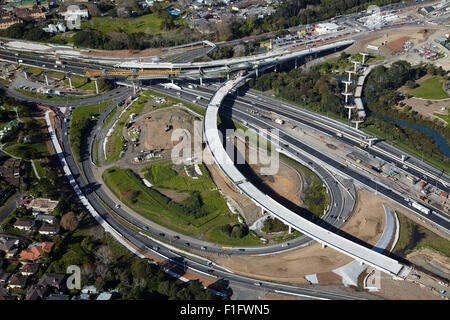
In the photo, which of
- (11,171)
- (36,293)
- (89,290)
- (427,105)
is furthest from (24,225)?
(427,105)

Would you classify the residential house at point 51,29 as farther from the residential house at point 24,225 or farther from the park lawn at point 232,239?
the park lawn at point 232,239

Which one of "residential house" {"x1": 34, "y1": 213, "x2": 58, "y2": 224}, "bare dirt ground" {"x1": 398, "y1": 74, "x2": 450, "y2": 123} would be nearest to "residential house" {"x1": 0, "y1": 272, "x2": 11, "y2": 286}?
"residential house" {"x1": 34, "y1": 213, "x2": 58, "y2": 224}

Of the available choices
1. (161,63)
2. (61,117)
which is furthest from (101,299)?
(161,63)

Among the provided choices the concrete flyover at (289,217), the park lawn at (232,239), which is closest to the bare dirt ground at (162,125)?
the concrete flyover at (289,217)

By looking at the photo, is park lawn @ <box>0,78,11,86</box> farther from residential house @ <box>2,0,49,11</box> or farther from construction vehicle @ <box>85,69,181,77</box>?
residential house @ <box>2,0,49,11</box>

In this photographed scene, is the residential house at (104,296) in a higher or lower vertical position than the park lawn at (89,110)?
lower

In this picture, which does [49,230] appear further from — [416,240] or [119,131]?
[416,240]

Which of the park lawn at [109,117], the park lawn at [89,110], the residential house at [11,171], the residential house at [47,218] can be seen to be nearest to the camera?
the residential house at [47,218]
